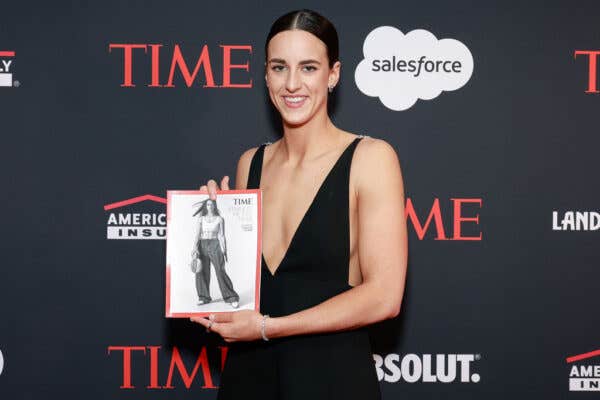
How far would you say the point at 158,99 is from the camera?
2.33 metres

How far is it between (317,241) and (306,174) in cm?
19

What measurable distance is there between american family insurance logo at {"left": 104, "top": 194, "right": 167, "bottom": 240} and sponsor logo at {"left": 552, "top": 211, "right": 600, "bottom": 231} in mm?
1330

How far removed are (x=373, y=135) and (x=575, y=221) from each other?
74cm

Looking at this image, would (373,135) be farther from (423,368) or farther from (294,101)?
(423,368)

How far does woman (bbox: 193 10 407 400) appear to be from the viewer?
5.12ft

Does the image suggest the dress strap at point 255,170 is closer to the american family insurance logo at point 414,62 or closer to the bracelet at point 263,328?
the bracelet at point 263,328

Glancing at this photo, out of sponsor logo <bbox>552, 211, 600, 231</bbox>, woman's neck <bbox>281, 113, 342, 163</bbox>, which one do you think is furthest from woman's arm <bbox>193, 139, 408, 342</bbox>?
sponsor logo <bbox>552, 211, 600, 231</bbox>

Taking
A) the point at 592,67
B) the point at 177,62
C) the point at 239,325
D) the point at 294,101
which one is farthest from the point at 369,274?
the point at 592,67

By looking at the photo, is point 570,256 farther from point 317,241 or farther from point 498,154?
point 317,241

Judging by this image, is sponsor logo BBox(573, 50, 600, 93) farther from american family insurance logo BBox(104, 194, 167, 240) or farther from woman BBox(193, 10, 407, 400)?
american family insurance logo BBox(104, 194, 167, 240)

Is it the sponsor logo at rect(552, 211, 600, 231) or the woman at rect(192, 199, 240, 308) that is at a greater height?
the sponsor logo at rect(552, 211, 600, 231)

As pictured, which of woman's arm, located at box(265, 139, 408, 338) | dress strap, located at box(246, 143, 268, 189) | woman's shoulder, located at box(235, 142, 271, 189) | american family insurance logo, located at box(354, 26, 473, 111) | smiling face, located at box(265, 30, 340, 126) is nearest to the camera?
woman's arm, located at box(265, 139, 408, 338)

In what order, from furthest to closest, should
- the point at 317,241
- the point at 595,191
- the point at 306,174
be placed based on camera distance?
the point at 595,191 < the point at 306,174 < the point at 317,241

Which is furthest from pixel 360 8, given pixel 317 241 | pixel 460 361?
pixel 460 361
